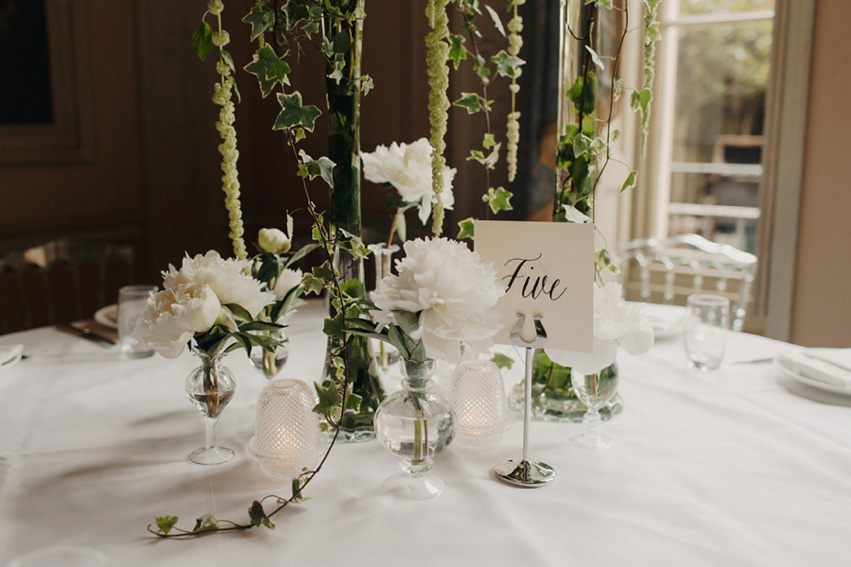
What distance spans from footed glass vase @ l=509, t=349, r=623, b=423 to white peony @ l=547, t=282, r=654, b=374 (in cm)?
15

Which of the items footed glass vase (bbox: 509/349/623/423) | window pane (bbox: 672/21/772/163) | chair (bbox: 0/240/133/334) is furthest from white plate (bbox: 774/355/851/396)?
window pane (bbox: 672/21/772/163)

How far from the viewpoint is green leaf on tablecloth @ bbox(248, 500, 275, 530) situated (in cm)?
85

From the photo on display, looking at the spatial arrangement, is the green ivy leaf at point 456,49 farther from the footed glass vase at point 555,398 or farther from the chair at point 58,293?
the chair at point 58,293

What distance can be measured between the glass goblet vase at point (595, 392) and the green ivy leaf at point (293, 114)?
0.53 m

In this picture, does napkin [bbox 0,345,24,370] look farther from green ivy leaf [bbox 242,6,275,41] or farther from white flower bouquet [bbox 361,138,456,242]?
green ivy leaf [bbox 242,6,275,41]

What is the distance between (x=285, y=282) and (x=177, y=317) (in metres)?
0.27

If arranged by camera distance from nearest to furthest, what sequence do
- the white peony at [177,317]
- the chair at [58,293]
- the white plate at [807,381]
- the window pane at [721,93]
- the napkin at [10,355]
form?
the white peony at [177,317] → the white plate at [807,381] → the napkin at [10,355] → the chair at [58,293] → the window pane at [721,93]

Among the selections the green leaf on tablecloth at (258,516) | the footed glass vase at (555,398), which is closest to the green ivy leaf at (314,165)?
the green leaf on tablecloth at (258,516)

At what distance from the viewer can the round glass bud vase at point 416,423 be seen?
3.03 feet

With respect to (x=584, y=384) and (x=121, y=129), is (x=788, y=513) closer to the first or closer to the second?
(x=584, y=384)

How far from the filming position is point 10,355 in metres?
1.47

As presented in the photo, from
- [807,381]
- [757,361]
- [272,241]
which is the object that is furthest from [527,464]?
[757,361]

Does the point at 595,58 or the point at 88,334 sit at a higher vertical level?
the point at 595,58

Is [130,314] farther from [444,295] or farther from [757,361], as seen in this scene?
[757,361]
